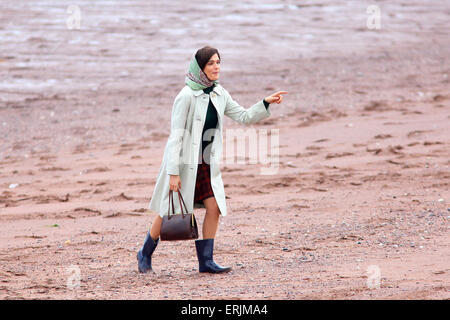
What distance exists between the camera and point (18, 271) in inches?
222

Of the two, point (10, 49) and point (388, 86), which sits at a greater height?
point (10, 49)

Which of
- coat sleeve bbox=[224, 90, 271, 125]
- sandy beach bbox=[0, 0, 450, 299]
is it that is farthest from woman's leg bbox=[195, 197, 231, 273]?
coat sleeve bbox=[224, 90, 271, 125]

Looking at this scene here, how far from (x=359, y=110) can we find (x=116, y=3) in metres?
8.10

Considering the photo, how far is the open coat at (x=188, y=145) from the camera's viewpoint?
523cm

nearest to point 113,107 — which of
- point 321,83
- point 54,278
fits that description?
point 321,83

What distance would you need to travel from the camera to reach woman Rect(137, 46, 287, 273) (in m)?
5.24

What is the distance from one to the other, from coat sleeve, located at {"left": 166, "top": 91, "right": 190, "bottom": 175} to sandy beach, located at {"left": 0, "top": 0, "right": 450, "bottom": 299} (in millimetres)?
830

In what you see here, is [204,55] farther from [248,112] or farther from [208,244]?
[208,244]

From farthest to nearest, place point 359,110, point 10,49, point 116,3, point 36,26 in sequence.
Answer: point 116,3 < point 36,26 < point 10,49 < point 359,110

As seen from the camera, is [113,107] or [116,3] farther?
[116,3]

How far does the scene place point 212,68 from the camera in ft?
17.2

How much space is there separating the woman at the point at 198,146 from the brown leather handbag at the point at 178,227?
0.08m

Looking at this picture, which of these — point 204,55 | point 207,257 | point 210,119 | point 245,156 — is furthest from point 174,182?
point 245,156

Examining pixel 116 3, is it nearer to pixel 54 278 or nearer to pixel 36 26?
pixel 36 26
